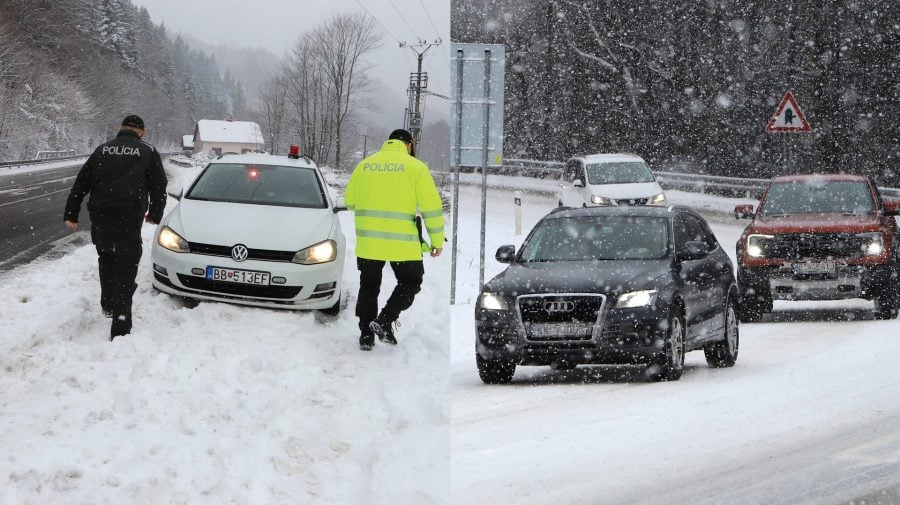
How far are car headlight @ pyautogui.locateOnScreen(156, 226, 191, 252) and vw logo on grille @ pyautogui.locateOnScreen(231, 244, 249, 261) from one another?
1.39 ft

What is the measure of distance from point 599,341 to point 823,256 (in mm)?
5503

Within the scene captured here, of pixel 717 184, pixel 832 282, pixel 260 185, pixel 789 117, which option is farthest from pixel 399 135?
pixel 717 184

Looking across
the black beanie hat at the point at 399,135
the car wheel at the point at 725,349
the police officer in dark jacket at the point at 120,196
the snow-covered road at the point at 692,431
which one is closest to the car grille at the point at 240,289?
the police officer in dark jacket at the point at 120,196

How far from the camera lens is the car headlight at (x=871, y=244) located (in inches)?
491

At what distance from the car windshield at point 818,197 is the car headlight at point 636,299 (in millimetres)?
6045

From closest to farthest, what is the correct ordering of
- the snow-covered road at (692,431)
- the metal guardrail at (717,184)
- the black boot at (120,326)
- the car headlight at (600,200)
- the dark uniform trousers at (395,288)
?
the snow-covered road at (692,431)
the black boot at (120,326)
the dark uniform trousers at (395,288)
the car headlight at (600,200)
the metal guardrail at (717,184)

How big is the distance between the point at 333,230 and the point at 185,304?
1.52m

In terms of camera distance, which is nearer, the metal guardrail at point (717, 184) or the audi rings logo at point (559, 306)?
the audi rings logo at point (559, 306)

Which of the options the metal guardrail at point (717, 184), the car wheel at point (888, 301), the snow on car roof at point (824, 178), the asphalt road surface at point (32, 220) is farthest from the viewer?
the metal guardrail at point (717, 184)

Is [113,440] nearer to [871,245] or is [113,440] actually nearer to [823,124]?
[871,245]

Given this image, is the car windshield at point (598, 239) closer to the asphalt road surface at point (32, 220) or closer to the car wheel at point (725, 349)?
the car wheel at point (725, 349)

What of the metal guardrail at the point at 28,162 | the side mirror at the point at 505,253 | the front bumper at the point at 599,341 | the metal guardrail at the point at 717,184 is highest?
the side mirror at the point at 505,253

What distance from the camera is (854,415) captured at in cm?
662

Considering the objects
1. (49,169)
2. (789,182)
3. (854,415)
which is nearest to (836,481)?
(854,415)
